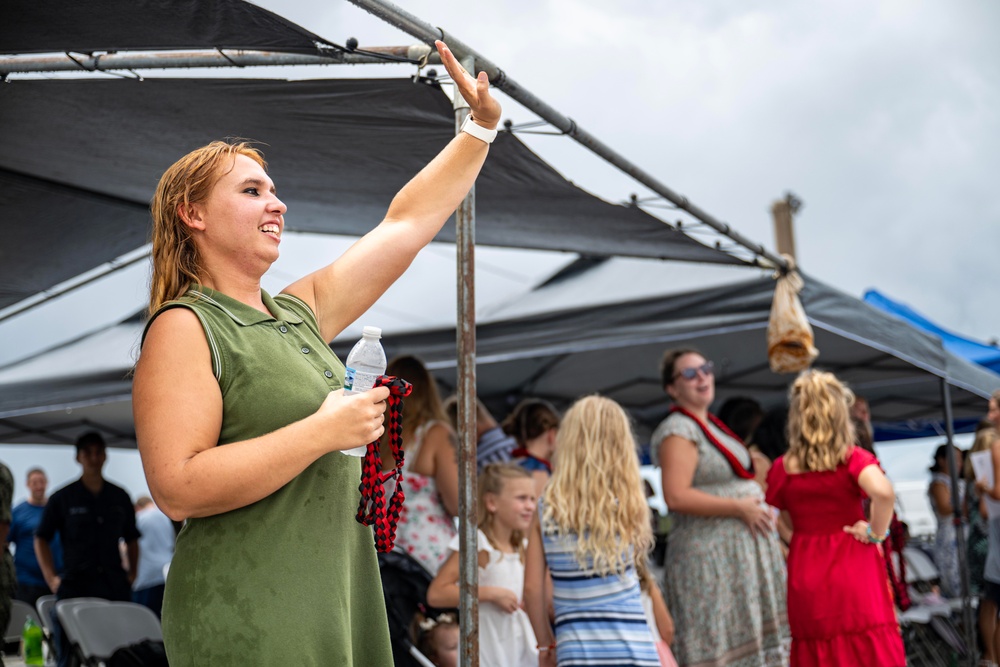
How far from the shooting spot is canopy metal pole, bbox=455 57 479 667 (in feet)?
8.51

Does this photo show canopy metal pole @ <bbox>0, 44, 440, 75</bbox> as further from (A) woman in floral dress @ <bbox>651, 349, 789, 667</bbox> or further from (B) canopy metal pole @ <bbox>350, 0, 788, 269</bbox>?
(A) woman in floral dress @ <bbox>651, 349, 789, 667</bbox>

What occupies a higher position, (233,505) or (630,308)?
(630,308)

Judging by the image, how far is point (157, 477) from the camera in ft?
4.29

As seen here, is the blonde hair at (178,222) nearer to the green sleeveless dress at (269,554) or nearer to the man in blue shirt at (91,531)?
the green sleeveless dress at (269,554)

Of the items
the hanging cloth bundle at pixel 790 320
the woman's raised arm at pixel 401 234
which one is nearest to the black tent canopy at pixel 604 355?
the hanging cloth bundle at pixel 790 320

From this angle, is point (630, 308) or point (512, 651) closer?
point (512, 651)

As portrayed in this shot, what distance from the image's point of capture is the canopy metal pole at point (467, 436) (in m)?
2.59

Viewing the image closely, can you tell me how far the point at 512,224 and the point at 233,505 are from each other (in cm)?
306

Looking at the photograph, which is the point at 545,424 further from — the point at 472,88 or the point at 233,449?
the point at 233,449

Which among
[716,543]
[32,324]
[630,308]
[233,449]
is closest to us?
[233,449]

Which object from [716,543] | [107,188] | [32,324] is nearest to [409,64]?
[107,188]

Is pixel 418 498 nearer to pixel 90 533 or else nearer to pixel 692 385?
pixel 692 385

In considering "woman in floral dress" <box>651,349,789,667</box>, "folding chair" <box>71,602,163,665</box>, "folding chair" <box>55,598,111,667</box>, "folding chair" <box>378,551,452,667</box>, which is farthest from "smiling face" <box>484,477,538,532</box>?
"folding chair" <box>55,598,111,667</box>

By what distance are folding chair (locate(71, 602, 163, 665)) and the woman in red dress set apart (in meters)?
2.77
